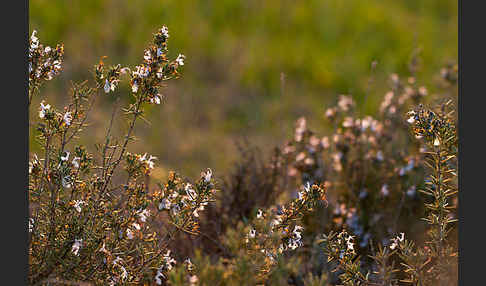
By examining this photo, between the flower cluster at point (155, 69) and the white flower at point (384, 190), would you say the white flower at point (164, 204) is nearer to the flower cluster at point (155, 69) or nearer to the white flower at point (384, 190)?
the flower cluster at point (155, 69)

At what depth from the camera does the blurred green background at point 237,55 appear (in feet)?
16.9

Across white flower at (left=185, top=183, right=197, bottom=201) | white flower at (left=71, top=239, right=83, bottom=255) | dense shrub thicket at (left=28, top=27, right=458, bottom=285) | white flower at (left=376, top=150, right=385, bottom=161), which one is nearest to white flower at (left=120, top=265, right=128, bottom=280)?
dense shrub thicket at (left=28, top=27, right=458, bottom=285)

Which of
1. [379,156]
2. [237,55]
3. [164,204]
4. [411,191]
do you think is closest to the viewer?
[164,204]

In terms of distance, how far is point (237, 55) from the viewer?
20.5 ft

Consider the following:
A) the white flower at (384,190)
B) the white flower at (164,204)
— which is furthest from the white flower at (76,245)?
the white flower at (384,190)

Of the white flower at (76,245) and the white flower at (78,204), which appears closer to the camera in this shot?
the white flower at (76,245)

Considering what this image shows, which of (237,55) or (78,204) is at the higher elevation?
(237,55)

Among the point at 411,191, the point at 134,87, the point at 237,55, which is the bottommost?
the point at 134,87

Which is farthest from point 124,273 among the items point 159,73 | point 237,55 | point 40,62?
point 237,55

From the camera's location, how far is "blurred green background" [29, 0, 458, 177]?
5.14m

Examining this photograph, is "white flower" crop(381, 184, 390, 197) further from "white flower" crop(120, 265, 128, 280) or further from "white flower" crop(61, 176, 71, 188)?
"white flower" crop(61, 176, 71, 188)

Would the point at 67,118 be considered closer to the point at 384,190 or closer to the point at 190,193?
the point at 190,193

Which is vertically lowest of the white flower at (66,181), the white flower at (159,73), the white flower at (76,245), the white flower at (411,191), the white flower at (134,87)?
the white flower at (76,245)

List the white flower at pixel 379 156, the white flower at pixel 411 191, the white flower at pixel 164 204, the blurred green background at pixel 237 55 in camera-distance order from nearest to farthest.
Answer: the white flower at pixel 164 204 < the white flower at pixel 411 191 < the white flower at pixel 379 156 < the blurred green background at pixel 237 55
